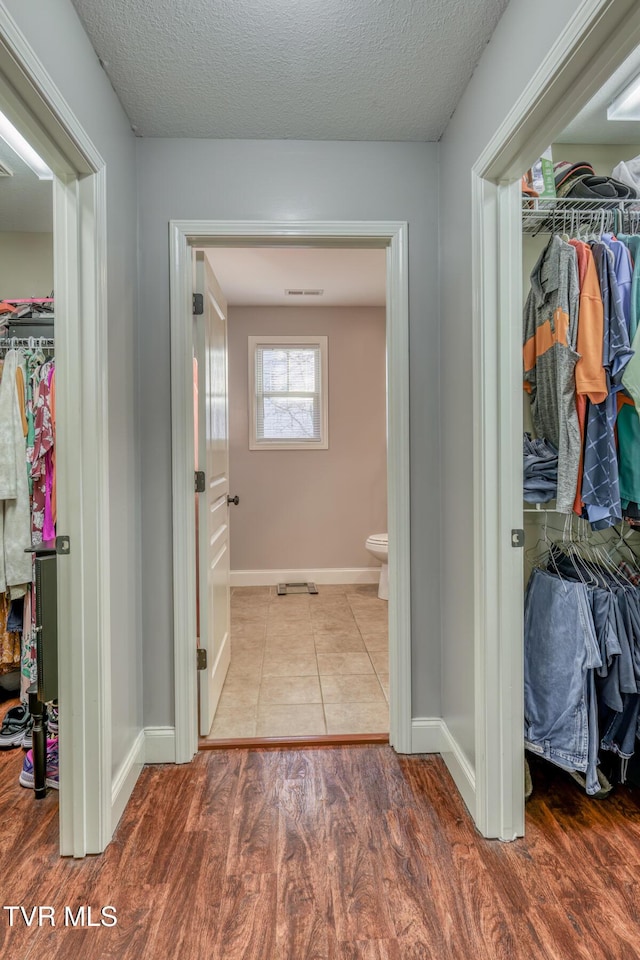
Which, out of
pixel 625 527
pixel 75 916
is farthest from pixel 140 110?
pixel 75 916

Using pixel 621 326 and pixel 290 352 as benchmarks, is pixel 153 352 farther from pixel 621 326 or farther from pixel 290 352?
pixel 290 352

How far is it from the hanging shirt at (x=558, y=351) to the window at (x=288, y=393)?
299cm

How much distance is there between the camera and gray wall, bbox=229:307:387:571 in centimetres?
477

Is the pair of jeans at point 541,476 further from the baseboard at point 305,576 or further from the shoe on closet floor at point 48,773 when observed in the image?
the baseboard at point 305,576

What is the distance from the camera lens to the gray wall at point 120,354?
5.07 feet

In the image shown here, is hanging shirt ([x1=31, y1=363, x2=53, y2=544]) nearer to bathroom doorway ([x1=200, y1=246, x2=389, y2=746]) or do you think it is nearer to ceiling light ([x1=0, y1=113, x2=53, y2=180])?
ceiling light ([x1=0, y1=113, x2=53, y2=180])

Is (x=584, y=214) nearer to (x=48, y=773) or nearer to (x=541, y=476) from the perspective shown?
(x=541, y=476)

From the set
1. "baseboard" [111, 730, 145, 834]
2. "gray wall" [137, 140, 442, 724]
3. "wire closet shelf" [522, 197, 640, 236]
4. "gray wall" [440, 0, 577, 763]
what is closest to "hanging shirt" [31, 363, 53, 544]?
"gray wall" [137, 140, 442, 724]

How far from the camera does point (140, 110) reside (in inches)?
74.7

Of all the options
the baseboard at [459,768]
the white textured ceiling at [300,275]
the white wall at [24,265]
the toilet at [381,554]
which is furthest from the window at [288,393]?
the baseboard at [459,768]

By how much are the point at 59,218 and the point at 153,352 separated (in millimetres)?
587

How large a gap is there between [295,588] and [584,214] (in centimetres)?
354

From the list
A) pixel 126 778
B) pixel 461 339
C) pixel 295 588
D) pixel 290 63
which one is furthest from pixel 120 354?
pixel 295 588

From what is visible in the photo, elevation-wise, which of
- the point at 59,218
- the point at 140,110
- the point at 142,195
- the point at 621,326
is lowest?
the point at 621,326
